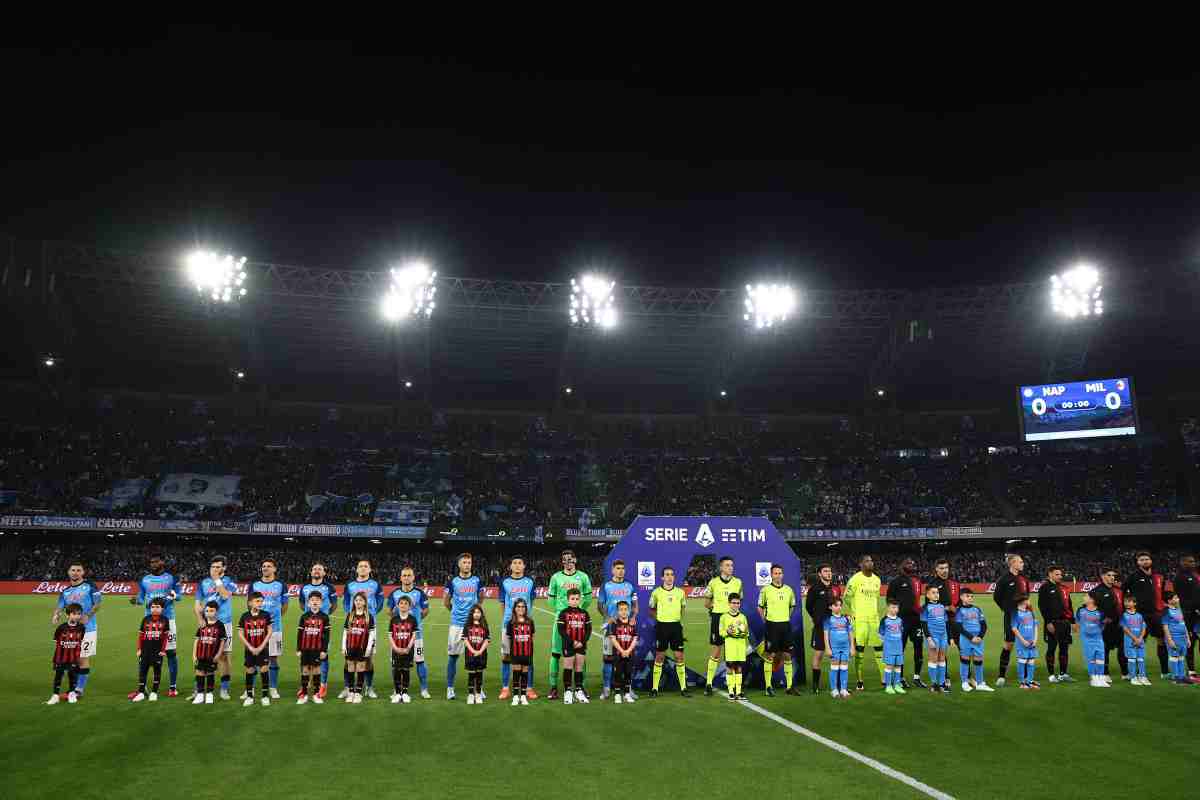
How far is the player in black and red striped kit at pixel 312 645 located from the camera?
36.7ft

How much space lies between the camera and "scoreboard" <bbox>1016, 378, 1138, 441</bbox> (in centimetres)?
4000

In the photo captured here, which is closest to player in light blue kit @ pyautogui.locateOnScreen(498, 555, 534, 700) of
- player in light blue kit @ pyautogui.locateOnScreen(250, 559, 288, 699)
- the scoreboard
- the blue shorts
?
player in light blue kit @ pyautogui.locateOnScreen(250, 559, 288, 699)

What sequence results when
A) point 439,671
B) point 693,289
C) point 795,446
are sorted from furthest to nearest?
point 795,446
point 693,289
point 439,671

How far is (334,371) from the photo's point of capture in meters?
47.8

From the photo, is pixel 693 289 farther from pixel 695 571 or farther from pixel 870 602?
pixel 870 602

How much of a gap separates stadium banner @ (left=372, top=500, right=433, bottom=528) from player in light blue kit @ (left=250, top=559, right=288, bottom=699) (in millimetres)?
31993

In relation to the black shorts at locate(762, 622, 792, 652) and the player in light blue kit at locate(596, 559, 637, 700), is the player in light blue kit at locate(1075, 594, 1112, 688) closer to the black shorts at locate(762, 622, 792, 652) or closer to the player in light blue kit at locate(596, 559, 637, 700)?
the black shorts at locate(762, 622, 792, 652)

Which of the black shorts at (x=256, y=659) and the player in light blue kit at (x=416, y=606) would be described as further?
the player in light blue kit at (x=416, y=606)

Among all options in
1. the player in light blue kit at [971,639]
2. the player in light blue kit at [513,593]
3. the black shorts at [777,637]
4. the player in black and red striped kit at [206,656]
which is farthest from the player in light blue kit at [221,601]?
the player in light blue kit at [971,639]

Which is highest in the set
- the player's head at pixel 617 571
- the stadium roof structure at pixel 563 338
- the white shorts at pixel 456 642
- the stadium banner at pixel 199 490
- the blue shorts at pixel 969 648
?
the stadium roof structure at pixel 563 338

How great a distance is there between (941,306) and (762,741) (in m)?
37.9

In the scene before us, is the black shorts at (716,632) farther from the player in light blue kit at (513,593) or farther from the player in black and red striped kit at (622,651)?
the player in light blue kit at (513,593)

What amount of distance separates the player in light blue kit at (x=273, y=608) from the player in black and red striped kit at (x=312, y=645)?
1.79ft

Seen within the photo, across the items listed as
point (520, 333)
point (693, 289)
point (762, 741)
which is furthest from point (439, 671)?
point (520, 333)
